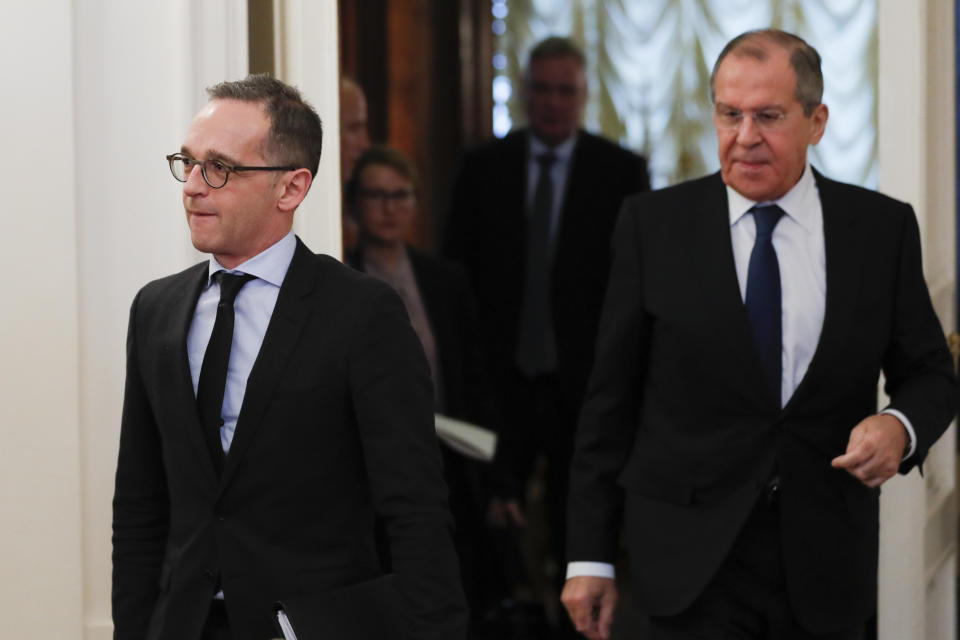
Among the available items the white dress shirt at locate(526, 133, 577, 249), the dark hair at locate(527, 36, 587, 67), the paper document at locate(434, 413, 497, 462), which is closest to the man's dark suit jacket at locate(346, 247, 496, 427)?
the paper document at locate(434, 413, 497, 462)

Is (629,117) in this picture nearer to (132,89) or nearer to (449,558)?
(132,89)

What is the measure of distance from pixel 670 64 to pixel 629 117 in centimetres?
36

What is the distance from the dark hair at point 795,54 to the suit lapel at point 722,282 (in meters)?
A: 0.22

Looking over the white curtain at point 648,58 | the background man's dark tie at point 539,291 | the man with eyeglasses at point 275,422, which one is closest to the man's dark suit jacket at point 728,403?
the man with eyeglasses at point 275,422

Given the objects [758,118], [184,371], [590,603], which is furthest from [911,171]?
[184,371]

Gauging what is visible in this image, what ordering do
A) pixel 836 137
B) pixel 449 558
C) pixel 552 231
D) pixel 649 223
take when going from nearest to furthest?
pixel 449 558
pixel 649 223
pixel 552 231
pixel 836 137

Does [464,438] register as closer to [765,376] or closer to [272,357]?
[765,376]

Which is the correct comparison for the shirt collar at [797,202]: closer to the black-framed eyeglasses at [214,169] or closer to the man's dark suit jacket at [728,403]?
the man's dark suit jacket at [728,403]

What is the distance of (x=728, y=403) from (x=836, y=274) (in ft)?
1.03

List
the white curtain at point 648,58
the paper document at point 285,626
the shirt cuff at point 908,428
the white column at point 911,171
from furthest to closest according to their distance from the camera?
the white curtain at point 648,58, the white column at point 911,171, the shirt cuff at point 908,428, the paper document at point 285,626

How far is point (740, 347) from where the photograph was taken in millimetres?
2602

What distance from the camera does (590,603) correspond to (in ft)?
9.07

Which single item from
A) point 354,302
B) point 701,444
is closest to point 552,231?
point 701,444

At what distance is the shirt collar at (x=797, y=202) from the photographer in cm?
269
